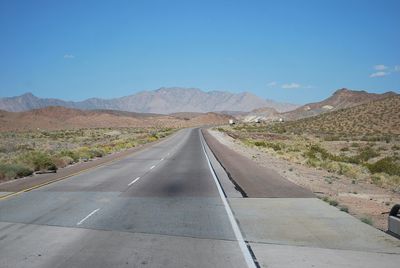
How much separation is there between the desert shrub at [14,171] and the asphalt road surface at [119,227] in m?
4.60

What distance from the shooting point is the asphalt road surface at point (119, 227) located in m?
8.50

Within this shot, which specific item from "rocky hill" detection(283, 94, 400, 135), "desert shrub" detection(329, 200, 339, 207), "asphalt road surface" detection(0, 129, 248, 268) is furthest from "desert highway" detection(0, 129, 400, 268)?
"rocky hill" detection(283, 94, 400, 135)

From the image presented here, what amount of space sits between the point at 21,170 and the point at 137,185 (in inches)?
300

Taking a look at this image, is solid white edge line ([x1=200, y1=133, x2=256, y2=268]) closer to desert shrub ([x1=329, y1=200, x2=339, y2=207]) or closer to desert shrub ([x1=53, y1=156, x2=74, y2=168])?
desert shrub ([x1=329, y1=200, x2=339, y2=207])

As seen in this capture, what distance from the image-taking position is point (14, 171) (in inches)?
941

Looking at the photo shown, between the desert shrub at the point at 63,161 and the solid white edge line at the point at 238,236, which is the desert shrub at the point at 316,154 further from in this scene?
the solid white edge line at the point at 238,236

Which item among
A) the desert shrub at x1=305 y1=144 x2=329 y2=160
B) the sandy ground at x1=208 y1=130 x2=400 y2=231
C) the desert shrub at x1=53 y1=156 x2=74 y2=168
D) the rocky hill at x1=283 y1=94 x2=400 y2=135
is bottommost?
the desert shrub at x1=305 y1=144 x2=329 y2=160

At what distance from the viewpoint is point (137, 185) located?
774 inches

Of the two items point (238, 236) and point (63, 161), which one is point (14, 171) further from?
point (238, 236)

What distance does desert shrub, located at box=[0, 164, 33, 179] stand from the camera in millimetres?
23172

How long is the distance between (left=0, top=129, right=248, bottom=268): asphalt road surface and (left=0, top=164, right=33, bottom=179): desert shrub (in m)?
4.60

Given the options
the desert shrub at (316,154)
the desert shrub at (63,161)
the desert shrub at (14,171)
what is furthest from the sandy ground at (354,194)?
the desert shrub at (316,154)

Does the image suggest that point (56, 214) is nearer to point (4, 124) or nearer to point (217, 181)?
point (217, 181)

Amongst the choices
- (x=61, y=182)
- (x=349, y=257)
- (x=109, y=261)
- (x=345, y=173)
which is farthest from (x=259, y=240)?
(x=345, y=173)
